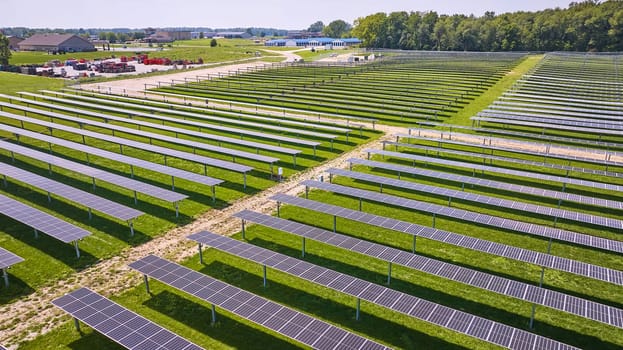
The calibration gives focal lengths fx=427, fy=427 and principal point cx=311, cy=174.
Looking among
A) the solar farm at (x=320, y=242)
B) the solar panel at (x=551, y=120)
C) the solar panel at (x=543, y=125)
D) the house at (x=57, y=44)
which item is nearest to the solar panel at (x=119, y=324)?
the solar farm at (x=320, y=242)

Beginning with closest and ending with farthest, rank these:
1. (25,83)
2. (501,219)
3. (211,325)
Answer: (211,325)
(501,219)
(25,83)

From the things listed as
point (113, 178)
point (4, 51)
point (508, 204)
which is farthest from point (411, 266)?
point (4, 51)

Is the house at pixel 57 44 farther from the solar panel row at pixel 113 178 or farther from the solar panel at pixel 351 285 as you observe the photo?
the solar panel at pixel 351 285

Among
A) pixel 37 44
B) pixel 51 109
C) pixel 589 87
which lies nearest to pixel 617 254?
A: pixel 51 109

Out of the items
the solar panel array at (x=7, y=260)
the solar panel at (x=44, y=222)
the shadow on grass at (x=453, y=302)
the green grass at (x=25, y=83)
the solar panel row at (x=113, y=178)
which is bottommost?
the shadow on grass at (x=453, y=302)

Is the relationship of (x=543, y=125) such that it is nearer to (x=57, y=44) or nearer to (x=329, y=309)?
(x=329, y=309)

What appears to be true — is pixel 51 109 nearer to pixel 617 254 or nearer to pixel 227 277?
pixel 227 277
